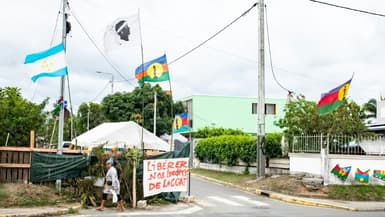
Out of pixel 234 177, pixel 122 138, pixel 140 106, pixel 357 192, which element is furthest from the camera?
pixel 140 106

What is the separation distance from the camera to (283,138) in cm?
2677

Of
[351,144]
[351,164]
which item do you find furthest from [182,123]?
[351,164]

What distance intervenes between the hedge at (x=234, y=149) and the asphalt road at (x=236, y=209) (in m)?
6.37

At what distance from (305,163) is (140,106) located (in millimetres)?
28732

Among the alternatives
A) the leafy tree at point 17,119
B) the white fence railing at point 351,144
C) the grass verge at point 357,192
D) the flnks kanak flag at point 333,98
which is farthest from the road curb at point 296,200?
the leafy tree at point 17,119

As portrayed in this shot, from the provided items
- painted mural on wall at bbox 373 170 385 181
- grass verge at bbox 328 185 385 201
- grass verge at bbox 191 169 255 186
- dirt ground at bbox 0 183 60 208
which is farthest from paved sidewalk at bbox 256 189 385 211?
dirt ground at bbox 0 183 60 208

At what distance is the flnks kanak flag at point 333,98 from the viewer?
2058 cm

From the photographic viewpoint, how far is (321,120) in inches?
992

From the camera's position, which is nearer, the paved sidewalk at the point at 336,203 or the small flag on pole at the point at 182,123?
the paved sidewalk at the point at 336,203

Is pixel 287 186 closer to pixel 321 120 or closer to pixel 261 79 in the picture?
pixel 321 120

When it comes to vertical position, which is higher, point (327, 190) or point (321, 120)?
point (321, 120)

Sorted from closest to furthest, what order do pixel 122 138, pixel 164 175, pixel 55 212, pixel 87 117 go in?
pixel 55 212, pixel 164 175, pixel 122 138, pixel 87 117

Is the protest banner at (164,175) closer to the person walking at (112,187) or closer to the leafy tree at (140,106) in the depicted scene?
the person walking at (112,187)

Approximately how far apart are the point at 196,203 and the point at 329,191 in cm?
645
